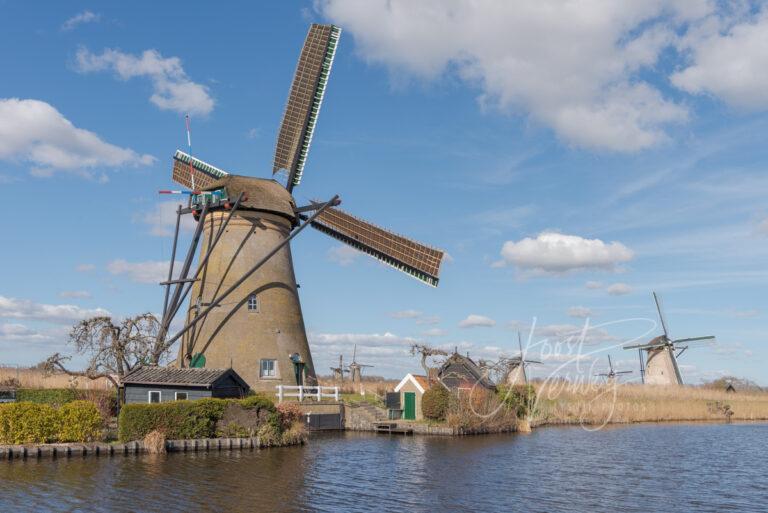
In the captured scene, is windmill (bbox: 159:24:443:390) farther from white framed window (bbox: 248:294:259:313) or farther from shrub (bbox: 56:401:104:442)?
shrub (bbox: 56:401:104:442)

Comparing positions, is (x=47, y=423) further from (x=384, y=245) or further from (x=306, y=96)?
(x=306, y=96)

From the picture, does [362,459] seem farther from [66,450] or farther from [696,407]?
[696,407]

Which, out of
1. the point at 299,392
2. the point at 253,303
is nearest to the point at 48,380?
the point at 253,303

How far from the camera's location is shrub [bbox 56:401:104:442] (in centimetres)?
2327

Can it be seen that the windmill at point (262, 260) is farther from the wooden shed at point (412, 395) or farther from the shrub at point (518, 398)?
the shrub at point (518, 398)

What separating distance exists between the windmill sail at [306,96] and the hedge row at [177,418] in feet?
50.2

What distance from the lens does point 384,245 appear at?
35500 mm

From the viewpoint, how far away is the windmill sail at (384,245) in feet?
113

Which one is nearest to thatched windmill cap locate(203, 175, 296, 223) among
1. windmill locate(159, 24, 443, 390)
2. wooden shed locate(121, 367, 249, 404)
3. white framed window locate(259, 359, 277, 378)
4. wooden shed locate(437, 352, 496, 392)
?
windmill locate(159, 24, 443, 390)

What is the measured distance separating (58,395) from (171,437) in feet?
26.6

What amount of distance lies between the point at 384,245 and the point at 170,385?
13.0 metres

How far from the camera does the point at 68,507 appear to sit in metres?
15.0

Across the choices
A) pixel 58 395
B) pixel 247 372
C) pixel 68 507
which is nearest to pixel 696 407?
pixel 247 372

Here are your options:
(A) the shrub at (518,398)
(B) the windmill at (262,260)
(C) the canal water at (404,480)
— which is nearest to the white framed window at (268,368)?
(B) the windmill at (262,260)
